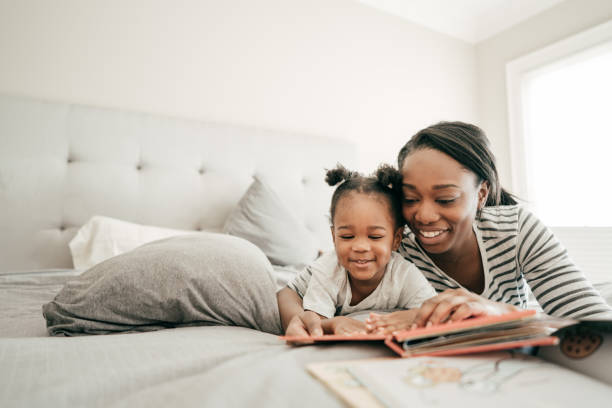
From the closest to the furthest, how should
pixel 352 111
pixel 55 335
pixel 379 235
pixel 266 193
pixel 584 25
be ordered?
pixel 55 335 → pixel 379 235 → pixel 266 193 → pixel 584 25 → pixel 352 111

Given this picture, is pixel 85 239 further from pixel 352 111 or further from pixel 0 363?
pixel 352 111

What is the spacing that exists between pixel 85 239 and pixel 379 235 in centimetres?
118

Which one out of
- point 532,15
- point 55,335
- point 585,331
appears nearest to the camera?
point 585,331

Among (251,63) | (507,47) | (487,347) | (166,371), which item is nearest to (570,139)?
(507,47)

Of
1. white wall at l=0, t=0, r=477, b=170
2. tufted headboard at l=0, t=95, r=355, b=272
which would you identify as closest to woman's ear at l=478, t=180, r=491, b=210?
tufted headboard at l=0, t=95, r=355, b=272

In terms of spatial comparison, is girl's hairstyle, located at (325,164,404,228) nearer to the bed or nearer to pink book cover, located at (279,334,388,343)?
the bed

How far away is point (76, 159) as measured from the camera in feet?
5.41

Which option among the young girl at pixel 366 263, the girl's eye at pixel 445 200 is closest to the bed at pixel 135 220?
the young girl at pixel 366 263

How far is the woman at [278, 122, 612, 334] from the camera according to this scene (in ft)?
3.00

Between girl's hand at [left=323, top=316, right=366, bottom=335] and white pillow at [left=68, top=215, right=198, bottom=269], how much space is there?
100 cm

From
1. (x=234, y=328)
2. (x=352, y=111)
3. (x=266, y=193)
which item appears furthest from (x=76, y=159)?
(x=352, y=111)

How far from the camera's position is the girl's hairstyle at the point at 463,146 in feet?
3.22

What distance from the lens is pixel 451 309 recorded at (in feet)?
1.98

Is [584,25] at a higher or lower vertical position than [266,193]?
higher
